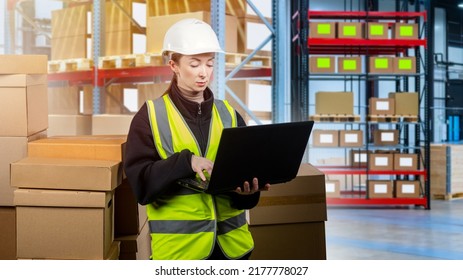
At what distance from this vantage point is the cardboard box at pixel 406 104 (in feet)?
27.0

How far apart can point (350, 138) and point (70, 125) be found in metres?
3.28

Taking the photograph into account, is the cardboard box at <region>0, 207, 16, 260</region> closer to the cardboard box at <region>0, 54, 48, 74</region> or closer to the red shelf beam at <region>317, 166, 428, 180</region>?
the cardboard box at <region>0, 54, 48, 74</region>

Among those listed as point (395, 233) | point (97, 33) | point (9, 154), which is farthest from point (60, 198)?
point (97, 33)

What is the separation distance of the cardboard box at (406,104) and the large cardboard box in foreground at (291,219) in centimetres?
540

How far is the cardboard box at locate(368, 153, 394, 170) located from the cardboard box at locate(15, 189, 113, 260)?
6.02 metres

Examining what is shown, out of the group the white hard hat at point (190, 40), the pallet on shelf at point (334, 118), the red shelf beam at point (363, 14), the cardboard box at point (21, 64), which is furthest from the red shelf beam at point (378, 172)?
the white hard hat at point (190, 40)

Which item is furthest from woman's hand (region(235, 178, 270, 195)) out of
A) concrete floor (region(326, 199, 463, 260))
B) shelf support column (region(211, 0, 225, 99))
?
shelf support column (region(211, 0, 225, 99))

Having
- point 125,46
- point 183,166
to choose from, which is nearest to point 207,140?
point 183,166

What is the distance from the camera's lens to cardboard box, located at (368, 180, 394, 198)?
8.27 m

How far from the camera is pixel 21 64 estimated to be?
9.81 feet

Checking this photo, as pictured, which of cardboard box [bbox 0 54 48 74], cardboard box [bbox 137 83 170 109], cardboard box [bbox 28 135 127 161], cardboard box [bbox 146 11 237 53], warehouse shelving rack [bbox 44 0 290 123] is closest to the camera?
cardboard box [bbox 28 135 127 161]

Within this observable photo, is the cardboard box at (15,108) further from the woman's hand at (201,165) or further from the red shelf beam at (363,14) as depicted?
the red shelf beam at (363,14)

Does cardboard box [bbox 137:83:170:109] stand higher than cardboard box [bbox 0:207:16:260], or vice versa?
cardboard box [bbox 137:83:170:109]
